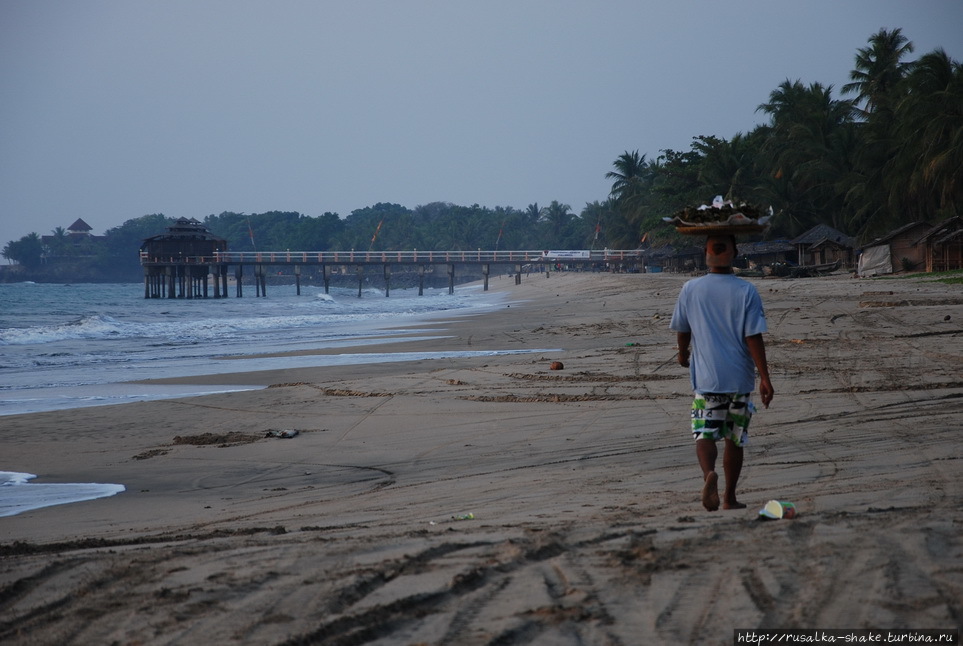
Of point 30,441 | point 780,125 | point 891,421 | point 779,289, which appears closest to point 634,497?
point 891,421

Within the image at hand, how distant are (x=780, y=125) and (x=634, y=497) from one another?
55091 millimetres

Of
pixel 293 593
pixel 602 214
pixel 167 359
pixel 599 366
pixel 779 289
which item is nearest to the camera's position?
pixel 293 593

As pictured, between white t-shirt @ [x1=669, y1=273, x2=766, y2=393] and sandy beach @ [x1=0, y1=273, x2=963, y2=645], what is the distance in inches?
25.0

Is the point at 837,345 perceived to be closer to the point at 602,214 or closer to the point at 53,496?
the point at 53,496

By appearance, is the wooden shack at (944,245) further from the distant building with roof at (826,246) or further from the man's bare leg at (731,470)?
the man's bare leg at (731,470)

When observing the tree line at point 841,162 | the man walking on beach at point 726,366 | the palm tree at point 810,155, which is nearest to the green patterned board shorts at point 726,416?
the man walking on beach at point 726,366

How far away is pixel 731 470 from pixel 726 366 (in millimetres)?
511

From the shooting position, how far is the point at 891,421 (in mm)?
6395

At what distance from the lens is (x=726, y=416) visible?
4.21 metres

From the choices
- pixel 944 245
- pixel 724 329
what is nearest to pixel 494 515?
pixel 724 329

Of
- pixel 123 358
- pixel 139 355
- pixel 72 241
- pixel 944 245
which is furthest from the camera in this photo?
pixel 72 241

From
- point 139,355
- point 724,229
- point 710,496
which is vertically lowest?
point 139,355

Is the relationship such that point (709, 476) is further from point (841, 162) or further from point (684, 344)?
point (841, 162)

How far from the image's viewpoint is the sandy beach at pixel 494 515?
2.67 m
